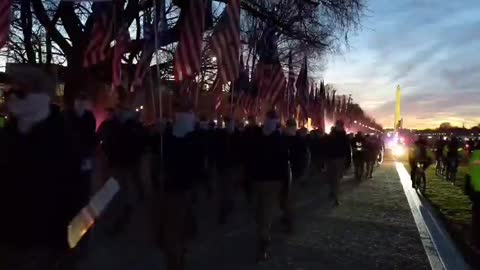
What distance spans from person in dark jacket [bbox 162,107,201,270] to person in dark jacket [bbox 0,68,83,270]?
296 cm

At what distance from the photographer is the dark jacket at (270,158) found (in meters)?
8.59

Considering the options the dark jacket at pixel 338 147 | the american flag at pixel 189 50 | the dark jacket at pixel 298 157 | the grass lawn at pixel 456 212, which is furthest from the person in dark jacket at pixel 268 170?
the dark jacket at pixel 338 147

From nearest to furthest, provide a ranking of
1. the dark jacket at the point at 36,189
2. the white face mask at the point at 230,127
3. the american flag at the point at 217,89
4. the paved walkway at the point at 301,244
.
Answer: the dark jacket at the point at 36,189 → the paved walkway at the point at 301,244 → the white face mask at the point at 230,127 → the american flag at the point at 217,89

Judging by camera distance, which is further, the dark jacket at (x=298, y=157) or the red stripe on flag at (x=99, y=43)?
the red stripe on flag at (x=99, y=43)

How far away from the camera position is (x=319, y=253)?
888cm

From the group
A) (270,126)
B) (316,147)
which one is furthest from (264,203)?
(316,147)

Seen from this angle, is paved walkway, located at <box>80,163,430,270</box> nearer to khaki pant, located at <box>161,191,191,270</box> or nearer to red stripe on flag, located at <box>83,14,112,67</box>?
khaki pant, located at <box>161,191,191,270</box>

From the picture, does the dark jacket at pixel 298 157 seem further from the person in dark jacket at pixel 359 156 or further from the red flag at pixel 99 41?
the person in dark jacket at pixel 359 156

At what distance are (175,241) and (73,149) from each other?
3097 millimetres

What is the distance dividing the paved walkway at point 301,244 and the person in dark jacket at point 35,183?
4037 millimetres

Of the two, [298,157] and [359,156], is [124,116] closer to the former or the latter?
[298,157]

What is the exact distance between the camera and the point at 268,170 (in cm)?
860

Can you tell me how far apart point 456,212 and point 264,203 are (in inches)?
271

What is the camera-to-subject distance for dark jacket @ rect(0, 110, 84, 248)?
3.72 metres
